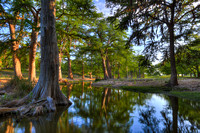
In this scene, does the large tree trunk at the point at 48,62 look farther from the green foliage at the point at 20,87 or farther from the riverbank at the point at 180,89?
the riverbank at the point at 180,89

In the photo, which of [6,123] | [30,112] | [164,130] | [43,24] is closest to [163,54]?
[164,130]

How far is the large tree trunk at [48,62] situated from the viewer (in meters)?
5.18

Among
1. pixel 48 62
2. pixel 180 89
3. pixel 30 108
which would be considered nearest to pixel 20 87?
pixel 48 62

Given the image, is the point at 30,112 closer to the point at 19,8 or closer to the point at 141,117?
the point at 141,117

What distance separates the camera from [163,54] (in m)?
10.5

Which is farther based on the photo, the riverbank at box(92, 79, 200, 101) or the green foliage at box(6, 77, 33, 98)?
the riverbank at box(92, 79, 200, 101)

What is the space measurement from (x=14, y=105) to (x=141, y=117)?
17.1ft

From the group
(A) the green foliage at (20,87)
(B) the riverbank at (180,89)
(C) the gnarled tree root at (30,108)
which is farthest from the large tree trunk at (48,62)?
(B) the riverbank at (180,89)

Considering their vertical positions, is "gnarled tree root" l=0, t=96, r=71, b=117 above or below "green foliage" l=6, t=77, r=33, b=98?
below

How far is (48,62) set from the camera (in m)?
5.30

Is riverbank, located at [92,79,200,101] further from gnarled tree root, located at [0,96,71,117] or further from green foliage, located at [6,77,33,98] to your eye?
green foliage, located at [6,77,33,98]

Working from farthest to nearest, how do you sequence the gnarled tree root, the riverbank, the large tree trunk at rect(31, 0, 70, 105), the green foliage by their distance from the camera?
the riverbank < the green foliage < the large tree trunk at rect(31, 0, 70, 105) < the gnarled tree root

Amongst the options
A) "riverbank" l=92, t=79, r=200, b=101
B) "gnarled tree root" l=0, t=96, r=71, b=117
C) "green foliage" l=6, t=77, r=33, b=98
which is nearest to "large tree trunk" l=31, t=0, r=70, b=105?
"gnarled tree root" l=0, t=96, r=71, b=117

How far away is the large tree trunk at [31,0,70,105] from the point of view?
5.18 m
